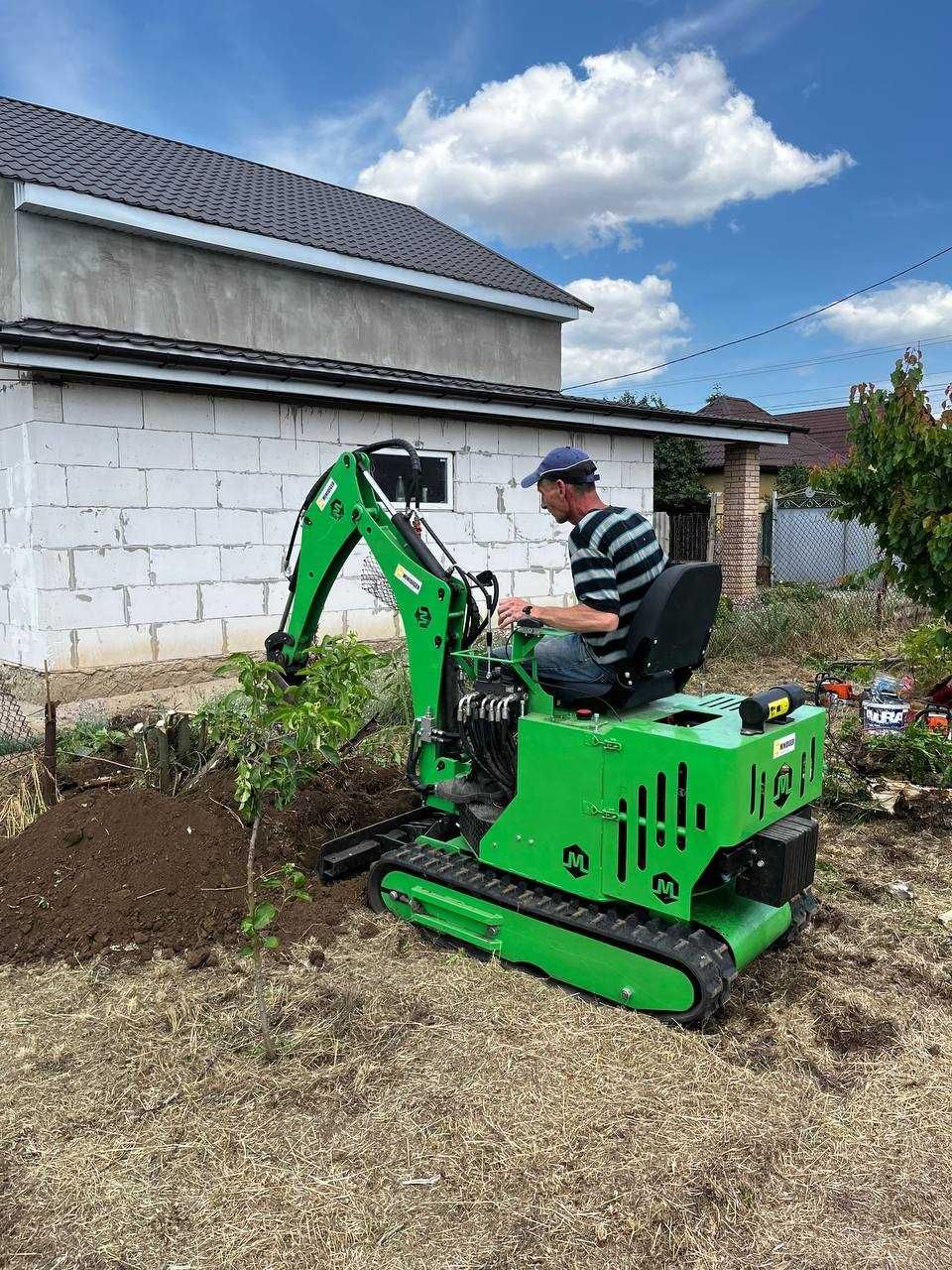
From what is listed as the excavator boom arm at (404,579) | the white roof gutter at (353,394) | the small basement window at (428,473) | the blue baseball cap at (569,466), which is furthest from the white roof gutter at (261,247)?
the blue baseball cap at (569,466)

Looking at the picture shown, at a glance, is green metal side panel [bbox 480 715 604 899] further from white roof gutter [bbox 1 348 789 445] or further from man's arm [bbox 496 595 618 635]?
white roof gutter [bbox 1 348 789 445]

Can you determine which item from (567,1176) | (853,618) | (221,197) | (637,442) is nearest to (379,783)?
(567,1176)

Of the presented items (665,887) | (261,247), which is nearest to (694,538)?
(261,247)

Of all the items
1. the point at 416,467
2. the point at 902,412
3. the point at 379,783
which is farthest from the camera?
the point at 902,412

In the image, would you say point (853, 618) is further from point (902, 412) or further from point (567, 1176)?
point (567, 1176)

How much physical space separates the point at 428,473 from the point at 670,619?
715cm

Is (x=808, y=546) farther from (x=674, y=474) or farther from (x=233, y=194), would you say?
(x=233, y=194)

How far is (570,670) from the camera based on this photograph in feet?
12.5

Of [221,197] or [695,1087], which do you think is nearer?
[695,1087]

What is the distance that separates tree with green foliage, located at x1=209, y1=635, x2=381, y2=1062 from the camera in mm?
3338

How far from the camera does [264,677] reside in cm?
372

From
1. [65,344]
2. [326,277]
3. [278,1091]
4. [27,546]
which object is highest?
[326,277]

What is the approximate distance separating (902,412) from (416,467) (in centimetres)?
451

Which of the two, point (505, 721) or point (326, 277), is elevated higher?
point (326, 277)
